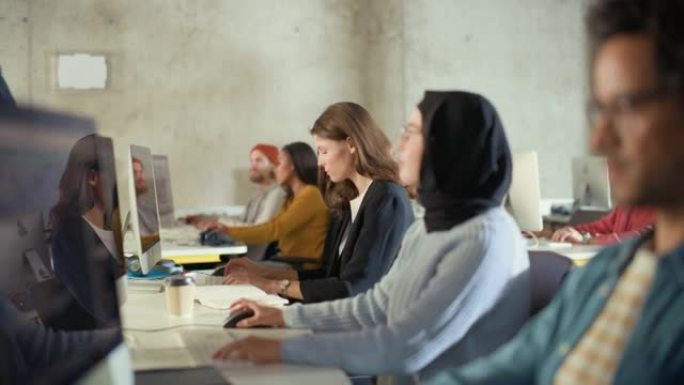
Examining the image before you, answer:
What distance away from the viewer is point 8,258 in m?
1.00

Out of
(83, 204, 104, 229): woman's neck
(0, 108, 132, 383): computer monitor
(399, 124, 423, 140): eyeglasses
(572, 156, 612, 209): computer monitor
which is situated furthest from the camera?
(572, 156, 612, 209): computer monitor

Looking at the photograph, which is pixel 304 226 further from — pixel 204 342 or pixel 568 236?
pixel 204 342

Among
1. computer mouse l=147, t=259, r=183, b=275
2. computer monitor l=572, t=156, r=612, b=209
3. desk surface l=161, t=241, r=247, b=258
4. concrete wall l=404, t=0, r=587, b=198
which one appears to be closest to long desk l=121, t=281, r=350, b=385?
computer mouse l=147, t=259, r=183, b=275

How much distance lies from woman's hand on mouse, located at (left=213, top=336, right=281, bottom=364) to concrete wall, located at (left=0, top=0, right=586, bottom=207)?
5447 mm

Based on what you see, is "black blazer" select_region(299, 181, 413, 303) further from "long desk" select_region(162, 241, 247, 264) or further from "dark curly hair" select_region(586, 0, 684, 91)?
"long desk" select_region(162, 241, 247, 264)

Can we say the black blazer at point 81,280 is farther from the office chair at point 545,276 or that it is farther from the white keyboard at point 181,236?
the white keyboard at point 181,236

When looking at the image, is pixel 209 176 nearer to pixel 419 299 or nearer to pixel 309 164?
pixel 309 164

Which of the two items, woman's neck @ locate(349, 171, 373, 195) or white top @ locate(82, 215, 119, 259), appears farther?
woman's neck @ locate(349, 171, 373, 195)

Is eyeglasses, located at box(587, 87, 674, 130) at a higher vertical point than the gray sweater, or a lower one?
higher

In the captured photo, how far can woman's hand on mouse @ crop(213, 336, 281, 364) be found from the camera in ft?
5.82

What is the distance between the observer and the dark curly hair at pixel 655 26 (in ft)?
3.65

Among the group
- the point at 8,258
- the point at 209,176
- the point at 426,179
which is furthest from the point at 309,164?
the point at 8,258

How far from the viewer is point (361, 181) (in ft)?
10.1

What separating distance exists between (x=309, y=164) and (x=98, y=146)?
4.28 meters
